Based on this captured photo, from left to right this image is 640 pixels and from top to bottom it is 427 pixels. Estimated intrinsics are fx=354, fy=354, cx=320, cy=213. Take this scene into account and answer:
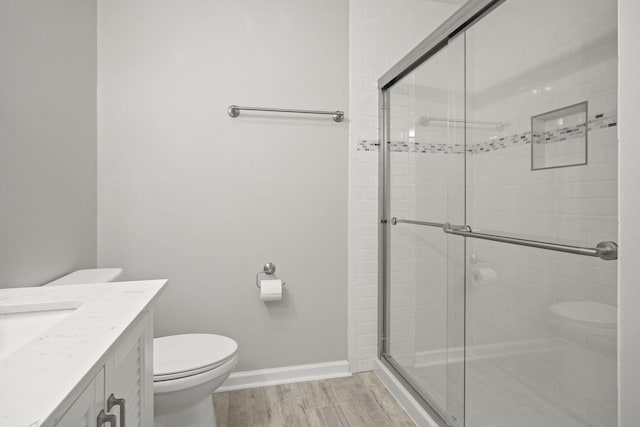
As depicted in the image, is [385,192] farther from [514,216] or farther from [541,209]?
[541,209]

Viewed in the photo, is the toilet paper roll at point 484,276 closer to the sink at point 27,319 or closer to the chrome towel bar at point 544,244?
the chrome towel bar at point 544,244

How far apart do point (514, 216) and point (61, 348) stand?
130 cm

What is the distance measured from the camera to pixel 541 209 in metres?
1.12

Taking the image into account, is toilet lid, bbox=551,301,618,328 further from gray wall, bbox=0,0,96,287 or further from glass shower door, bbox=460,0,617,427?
gray wall, bbox=0,0,96,287


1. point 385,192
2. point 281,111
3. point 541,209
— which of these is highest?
point 281,111

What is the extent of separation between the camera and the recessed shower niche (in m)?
0.99

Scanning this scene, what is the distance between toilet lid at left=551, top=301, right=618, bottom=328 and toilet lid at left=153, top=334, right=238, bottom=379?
1296mm

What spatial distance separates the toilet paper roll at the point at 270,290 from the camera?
6.52 ft

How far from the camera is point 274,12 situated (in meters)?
2.10

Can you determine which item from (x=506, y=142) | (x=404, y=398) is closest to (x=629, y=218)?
(x=506, y=142)

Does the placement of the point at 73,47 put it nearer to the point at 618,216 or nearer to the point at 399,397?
the point at 618,216

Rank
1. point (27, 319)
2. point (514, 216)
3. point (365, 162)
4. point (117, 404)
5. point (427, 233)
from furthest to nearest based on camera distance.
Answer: point (365, 162) → point (427, 233) → point (514, 216) → point (27, 319) → point (117, 404)

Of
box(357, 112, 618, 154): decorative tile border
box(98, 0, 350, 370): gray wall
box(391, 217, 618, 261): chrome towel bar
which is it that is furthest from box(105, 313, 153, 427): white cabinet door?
box(357, 112, 618, 154): decorative tile border

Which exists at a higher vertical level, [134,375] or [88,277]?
[88,277]
